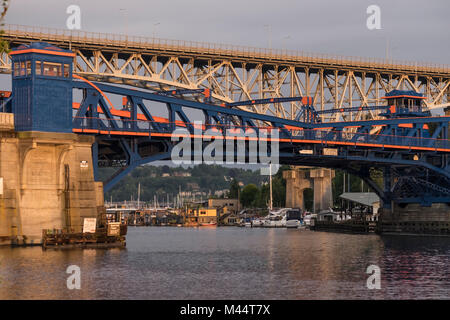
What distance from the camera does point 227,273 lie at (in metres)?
78.8

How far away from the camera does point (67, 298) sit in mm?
61375

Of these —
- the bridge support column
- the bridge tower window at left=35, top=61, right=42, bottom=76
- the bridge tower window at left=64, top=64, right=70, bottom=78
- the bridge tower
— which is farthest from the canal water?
the bridge tower window at left=64, top=64, right=70, bottom=78

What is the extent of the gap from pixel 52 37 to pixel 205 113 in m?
26.0

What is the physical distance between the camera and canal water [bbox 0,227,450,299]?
64562 mm

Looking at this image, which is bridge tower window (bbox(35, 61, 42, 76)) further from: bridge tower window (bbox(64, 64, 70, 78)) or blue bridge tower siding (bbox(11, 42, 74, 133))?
bridge tower window (bbox(64, 64, 70, 78))

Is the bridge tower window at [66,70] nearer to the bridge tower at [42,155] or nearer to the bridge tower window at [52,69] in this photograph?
the bridge tower at [42,155]

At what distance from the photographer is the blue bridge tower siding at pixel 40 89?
9875 cm

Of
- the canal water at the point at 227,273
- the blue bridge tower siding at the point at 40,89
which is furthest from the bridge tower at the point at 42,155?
the canal water at the point at 227,273

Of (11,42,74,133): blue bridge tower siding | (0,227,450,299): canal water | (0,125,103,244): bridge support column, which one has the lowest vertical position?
(0,227,450,299): canal water

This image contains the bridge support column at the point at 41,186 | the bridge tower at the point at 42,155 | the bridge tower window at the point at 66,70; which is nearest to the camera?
the bridge support column at the point at 41,186

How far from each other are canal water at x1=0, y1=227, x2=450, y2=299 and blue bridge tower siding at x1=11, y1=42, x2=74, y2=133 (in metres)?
13.8

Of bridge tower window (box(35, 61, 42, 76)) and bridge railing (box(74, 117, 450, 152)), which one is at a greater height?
bridge tower window (box(35, 61, 42, 76))
